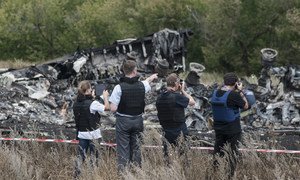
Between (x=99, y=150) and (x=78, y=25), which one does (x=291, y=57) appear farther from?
(x=99, y=150)

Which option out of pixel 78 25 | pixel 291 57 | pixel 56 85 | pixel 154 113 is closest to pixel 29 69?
pixel 56 85

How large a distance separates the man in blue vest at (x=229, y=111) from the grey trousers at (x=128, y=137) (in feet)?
3.27

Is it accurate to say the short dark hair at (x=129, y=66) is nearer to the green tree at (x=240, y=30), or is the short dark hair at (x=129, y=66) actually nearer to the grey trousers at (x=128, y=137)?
the grey trousers at (x=128, y=137)

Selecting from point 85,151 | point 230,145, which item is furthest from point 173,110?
point 85,151

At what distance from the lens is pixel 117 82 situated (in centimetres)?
1583

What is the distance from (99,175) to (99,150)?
2.14ft

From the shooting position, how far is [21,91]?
49.2ft

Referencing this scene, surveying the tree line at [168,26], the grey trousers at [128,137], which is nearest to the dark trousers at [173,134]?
the grey trousers at [128,137]

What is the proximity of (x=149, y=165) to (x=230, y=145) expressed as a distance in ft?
3.45

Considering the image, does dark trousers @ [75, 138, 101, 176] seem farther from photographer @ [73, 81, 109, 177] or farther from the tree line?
the tree line

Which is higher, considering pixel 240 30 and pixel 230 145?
pixel 240 30

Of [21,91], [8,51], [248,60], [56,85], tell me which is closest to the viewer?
[21,91]

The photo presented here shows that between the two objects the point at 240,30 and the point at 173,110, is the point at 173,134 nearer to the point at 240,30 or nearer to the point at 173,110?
the point at 173,110

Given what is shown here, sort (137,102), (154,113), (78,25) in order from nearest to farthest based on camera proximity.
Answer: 1. (137,102)
2. (154,113)
3. (78,25)
